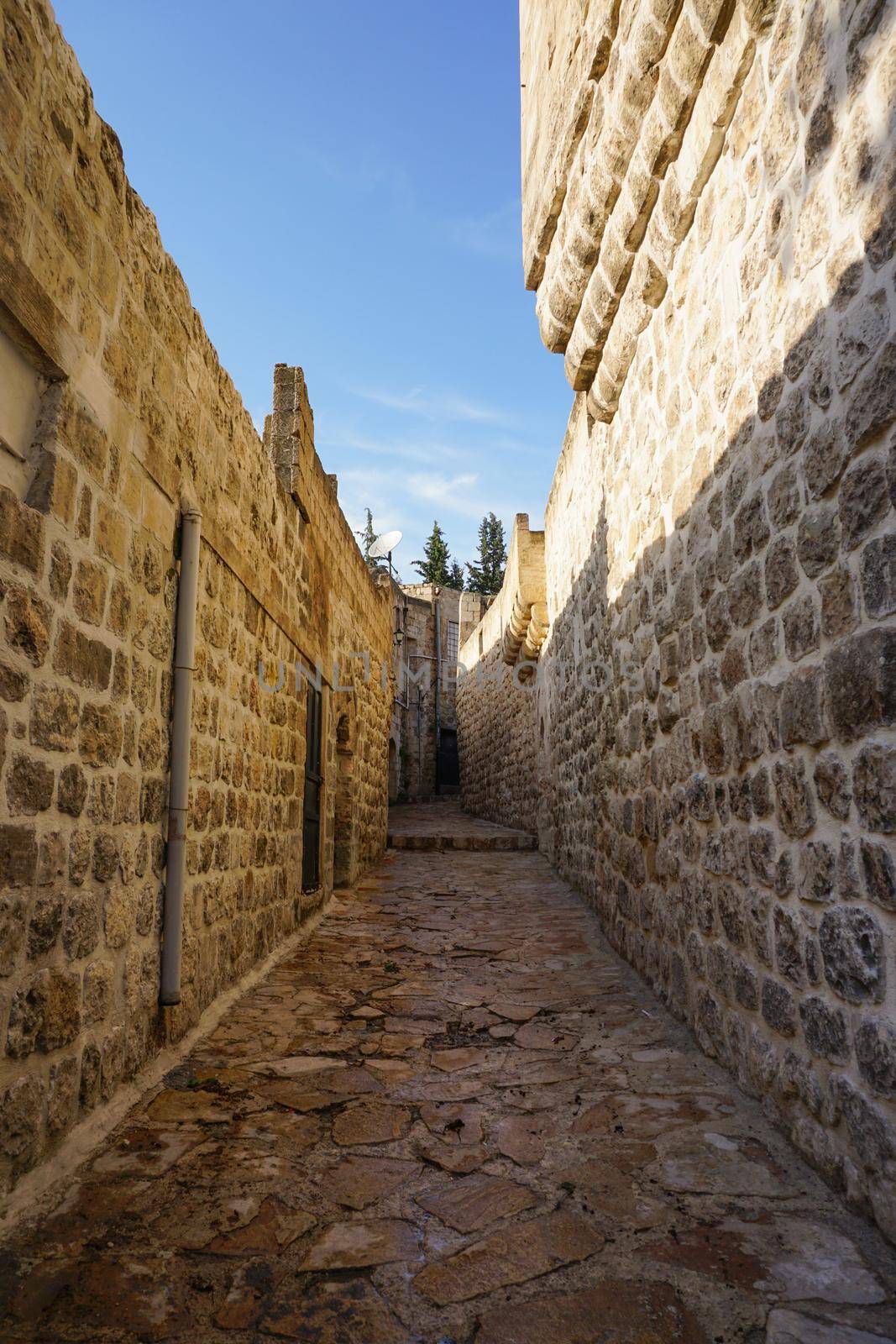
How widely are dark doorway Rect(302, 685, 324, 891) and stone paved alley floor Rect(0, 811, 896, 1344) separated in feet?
8.27

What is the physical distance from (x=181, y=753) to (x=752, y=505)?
2.22m

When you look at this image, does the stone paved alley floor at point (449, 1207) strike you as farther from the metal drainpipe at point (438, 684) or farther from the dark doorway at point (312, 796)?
the metal drainpipe at point (438, 684)

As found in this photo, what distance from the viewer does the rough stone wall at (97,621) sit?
1.91 m

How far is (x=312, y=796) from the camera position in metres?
6.16

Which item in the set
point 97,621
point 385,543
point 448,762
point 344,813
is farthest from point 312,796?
point 448,762

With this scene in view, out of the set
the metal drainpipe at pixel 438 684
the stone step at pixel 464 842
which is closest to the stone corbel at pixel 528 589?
the stone step at pixel 464 842

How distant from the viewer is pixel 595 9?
348cm

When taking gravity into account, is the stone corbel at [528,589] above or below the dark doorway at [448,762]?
above

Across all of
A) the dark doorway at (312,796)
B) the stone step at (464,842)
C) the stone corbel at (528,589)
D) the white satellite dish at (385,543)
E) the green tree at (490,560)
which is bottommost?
the stone step at (464,842)

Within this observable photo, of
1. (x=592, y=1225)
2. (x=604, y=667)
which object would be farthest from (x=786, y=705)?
(x=604, y=667)

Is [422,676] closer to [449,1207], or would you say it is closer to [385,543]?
[385,543]

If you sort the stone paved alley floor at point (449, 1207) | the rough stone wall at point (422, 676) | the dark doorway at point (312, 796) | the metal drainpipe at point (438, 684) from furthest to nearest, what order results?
the metal drainpipe at point (438, 684) < the rough stone wall at point (422, 676) < the dark doorway at point (312, 796) < the stone paved alley floor at point (449, 1207)

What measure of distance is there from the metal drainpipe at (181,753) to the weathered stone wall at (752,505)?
1.98m

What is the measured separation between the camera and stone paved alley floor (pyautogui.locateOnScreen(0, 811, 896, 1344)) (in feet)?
5.04
